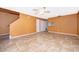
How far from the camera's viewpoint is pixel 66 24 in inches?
412

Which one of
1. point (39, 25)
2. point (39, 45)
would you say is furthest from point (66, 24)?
point (39, 45)

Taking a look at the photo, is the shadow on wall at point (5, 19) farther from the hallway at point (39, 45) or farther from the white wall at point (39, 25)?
the white wall at point (39, 25)

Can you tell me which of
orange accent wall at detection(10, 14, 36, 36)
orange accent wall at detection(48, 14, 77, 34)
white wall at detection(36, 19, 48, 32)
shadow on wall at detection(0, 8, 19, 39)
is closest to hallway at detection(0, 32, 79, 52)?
orange accent wall at detection(10, 14, 36, 36)

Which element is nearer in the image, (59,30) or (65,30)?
(65,30)

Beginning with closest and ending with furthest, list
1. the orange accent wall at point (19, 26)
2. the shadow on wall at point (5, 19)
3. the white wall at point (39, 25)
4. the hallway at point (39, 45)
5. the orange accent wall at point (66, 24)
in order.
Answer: the hallway at point (39, 45) → the orange accent wall at point (19, 26) → the shadow on wall at point (5, 19) → the orange accent wall at point (66, 24) → the white wall at point (39, 25)

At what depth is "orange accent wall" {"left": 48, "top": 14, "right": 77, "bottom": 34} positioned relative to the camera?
932cm

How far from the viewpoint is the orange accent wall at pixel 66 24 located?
932 cm

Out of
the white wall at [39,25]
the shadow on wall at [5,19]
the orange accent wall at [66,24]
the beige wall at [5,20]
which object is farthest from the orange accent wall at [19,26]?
the orange accent wall at [66,24]

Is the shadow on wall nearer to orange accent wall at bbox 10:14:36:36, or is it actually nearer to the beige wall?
the beige wall
